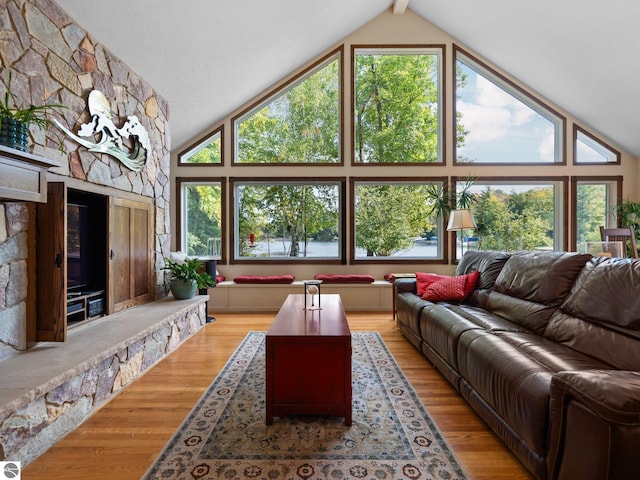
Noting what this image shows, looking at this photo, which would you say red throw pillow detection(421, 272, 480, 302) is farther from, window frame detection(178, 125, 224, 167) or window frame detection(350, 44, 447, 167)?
window frame detection(178, 125, 224, 167)

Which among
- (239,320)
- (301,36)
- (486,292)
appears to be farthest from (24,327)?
(301,36)

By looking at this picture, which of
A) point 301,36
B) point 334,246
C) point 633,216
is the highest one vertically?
point 301,36

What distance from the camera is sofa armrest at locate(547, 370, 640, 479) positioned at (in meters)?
1.00

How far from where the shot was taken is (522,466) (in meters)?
1.57

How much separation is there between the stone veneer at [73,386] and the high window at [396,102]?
3.96m

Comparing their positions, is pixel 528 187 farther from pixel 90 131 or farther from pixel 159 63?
pixel 90 131

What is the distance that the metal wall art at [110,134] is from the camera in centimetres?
265

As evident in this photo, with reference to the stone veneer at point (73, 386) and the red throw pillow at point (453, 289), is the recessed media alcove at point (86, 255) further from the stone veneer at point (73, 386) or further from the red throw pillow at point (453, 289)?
the red throw pillow at point (453, 289)

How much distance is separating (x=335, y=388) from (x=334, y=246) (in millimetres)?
3581

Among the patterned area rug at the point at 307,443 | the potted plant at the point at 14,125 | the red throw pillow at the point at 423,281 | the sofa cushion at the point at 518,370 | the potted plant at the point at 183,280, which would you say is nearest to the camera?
the sofa cushion at the point at 518,370

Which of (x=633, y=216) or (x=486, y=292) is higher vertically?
(x=633, y=216)

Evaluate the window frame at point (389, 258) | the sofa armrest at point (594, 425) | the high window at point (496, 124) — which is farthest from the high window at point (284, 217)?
the sofa armrest at point (594, 425)

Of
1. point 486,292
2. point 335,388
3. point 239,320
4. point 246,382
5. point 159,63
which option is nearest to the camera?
point 335,388

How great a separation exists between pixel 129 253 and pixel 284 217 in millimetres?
2567
